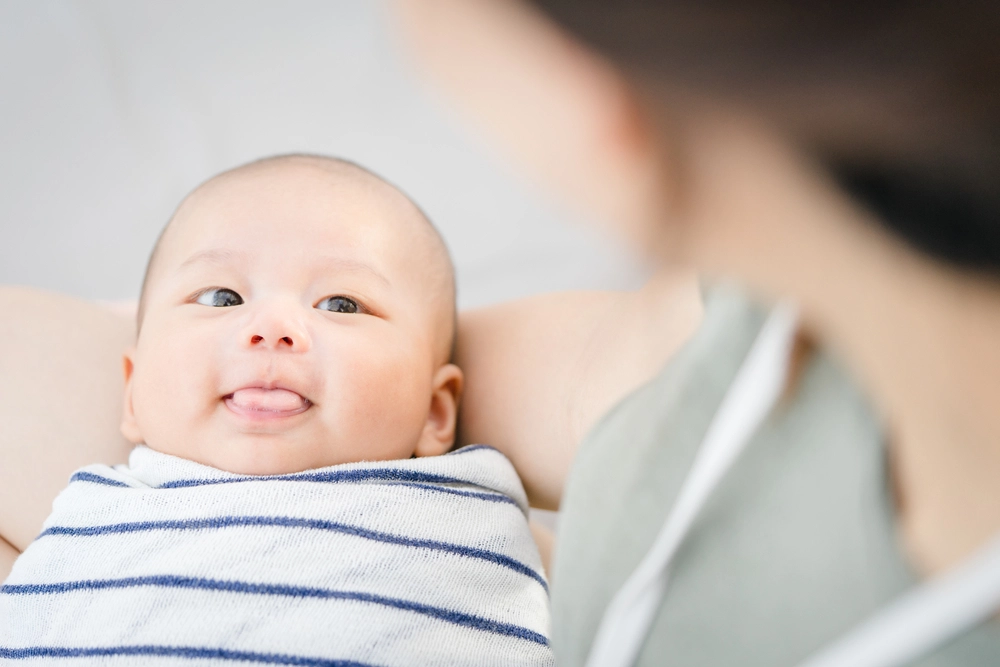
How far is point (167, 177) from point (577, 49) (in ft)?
4.42

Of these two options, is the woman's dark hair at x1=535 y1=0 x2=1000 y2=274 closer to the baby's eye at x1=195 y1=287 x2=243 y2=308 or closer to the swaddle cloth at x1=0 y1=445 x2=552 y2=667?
the swaddle cloth at x1=0 y1=445 x2=552 y2=667

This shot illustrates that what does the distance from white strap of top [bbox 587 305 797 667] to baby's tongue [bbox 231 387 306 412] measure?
1.32 ft

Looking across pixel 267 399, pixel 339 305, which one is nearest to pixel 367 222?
pixel 339 305

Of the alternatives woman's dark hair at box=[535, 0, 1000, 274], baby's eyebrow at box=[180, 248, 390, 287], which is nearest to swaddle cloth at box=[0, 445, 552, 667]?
baby's eyebrow at box=[180, 248, 390, 287]

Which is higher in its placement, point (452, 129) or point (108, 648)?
point (452, 129)

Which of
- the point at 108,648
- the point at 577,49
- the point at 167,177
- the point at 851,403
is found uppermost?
the point at 577,49

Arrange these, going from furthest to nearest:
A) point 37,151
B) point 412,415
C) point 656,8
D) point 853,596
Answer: point 37,151
point 412,415
point 853,596
point 656,8

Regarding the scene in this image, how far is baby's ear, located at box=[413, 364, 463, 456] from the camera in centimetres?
93

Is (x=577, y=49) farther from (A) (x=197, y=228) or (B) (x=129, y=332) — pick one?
(B) (x=129, y=332)

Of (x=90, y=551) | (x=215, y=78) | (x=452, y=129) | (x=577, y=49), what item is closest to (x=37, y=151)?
(x=215, y=78)

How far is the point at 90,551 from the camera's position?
75cm

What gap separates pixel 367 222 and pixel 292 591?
40 cm

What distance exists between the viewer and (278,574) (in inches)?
27.6

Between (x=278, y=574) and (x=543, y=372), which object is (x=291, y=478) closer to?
(x=278, y=574)
